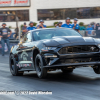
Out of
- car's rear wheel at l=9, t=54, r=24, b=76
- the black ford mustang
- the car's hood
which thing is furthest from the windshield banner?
the car's hood

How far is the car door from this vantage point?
8.73 m

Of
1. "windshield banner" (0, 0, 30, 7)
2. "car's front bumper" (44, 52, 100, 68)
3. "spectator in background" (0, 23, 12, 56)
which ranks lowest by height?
"spectator in background" (0, 23, 12, 56)

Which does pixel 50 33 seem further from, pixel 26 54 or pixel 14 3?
pixel 14 3

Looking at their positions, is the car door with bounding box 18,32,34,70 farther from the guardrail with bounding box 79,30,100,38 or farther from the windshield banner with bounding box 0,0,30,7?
the windshield banner with bounding box 0,0,30,7

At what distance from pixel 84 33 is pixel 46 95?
12168mm

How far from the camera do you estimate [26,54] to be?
8969 millimetres

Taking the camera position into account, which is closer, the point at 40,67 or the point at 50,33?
the point at 40,67

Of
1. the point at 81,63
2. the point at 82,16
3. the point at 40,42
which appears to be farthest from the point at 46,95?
the point at 82,16

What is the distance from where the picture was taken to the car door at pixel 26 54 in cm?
873

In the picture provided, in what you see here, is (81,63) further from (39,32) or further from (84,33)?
(84,33)

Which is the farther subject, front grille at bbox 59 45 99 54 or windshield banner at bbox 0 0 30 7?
windshield banner at bbox 0 0 30 7

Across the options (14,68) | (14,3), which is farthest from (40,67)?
(14,3)

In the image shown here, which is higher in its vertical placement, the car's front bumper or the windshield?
the windshield

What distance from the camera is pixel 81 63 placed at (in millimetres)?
7625
